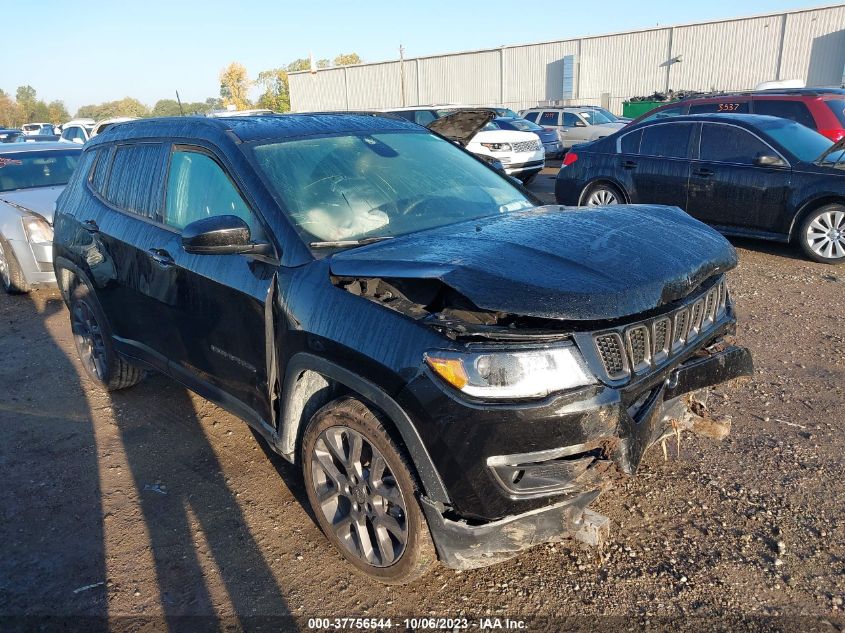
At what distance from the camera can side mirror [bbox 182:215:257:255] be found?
2.78 meters

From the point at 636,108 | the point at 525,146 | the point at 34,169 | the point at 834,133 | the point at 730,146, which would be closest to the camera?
the point at 730,146

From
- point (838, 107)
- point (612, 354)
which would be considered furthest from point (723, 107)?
point (612, 354)

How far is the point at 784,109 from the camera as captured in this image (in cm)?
1028

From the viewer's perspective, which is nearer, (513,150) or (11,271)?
(11,271)

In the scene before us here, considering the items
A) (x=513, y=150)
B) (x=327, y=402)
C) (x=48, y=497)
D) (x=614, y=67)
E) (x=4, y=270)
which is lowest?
(x=48, y=497)

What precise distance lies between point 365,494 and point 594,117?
18.4m

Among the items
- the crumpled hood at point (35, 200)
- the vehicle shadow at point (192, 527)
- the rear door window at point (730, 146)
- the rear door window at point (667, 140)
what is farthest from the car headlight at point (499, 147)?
the vehicle shadow at point (192, 527)

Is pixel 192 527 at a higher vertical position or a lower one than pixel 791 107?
lower

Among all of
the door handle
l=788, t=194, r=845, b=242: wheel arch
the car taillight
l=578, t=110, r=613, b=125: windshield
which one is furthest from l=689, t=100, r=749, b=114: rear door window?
the door handle

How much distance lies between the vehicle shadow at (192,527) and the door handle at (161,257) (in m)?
1.17

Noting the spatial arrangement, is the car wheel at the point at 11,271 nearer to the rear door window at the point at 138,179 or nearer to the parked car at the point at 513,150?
the rear door window at the point at 138,179

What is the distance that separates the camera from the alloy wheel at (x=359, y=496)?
101 inches

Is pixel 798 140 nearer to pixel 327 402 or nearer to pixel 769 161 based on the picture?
pixel 769 161

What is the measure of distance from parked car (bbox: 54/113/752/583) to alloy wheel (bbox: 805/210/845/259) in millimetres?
4775
